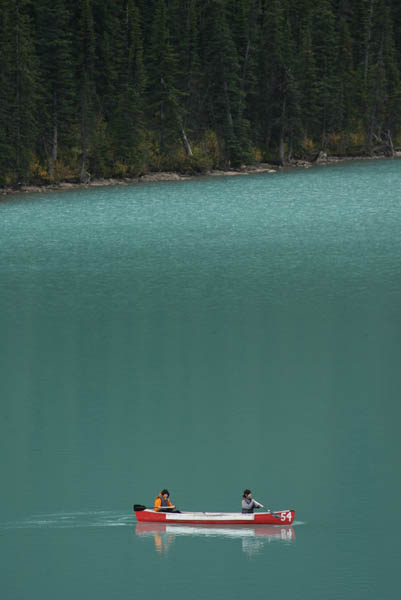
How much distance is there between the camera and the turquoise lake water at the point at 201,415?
2295 centimetres

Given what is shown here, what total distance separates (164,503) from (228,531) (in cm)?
175

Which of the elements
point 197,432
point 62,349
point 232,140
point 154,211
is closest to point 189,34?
point 232,140

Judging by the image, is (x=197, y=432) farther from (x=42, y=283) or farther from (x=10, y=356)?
(x=42, y=283)

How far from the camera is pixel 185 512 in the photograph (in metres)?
24.8

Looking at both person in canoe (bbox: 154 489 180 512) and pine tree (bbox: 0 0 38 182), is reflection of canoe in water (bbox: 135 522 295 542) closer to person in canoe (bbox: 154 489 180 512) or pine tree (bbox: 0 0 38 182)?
person in canoe (bbox: 154 489 180 512)

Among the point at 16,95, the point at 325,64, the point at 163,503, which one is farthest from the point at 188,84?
the point at 163,503

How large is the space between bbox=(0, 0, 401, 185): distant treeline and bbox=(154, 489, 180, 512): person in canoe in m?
81.2

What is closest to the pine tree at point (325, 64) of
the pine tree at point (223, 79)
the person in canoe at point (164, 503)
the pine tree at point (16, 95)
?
the pine tree at point (223, 79)

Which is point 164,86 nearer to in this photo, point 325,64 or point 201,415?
point 325,64

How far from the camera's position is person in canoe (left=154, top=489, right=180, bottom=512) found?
Result: 972 inches

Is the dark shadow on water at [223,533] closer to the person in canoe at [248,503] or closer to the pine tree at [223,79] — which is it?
the person in canoe at [248,503]

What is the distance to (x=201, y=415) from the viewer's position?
32.7 metres

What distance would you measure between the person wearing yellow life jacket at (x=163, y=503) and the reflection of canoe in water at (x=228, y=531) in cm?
42

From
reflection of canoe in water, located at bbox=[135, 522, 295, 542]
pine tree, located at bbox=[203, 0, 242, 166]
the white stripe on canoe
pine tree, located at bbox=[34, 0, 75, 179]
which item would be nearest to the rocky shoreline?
pine tree, located at bbox=[34, 0, 75, 179]
